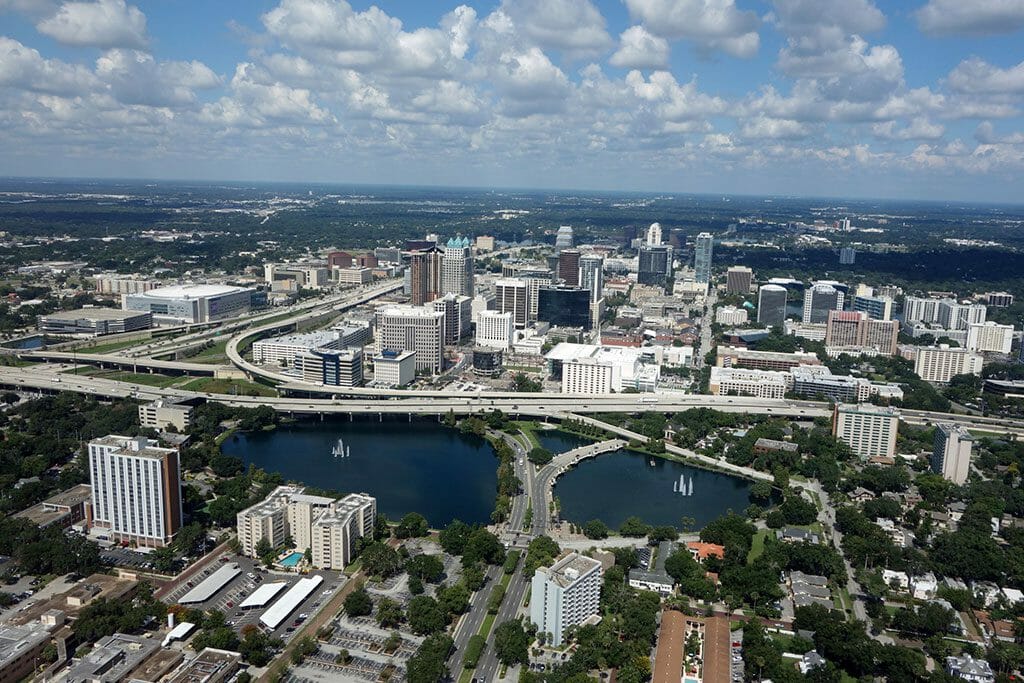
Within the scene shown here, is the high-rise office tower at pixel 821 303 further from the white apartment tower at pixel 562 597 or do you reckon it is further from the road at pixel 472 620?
the white apartment tower at pixel 562 597

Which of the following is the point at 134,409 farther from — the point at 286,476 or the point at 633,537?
the point at 633,537

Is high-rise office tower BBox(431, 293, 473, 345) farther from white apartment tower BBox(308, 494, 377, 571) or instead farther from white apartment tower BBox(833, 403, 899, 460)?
white apartment tower BBox(308, 494, 377, 571)

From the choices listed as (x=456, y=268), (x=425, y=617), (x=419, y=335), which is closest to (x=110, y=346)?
(x=419, y=335)

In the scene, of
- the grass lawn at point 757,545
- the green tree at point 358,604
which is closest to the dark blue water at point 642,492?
the grass lawn at point 757,545

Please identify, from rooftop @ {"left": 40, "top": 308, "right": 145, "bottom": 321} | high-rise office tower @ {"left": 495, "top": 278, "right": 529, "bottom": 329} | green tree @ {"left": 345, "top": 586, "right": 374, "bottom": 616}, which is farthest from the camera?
high-rise office tower @ {"left": 495, "top": 278, "right": 529, "bottom": 329}

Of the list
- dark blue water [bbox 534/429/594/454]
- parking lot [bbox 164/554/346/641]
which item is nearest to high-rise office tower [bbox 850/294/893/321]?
dark blue water [bbox 534/429/594/454]

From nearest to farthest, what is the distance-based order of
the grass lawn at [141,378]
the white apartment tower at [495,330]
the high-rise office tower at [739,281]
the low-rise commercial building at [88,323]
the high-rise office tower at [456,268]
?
the grass lawn at [141,378], the white apartment tower at [495,330], the low-rise commercial building at [88,323], the high-rise office tower at [456,268], the high-rise office tower at [739,281]
